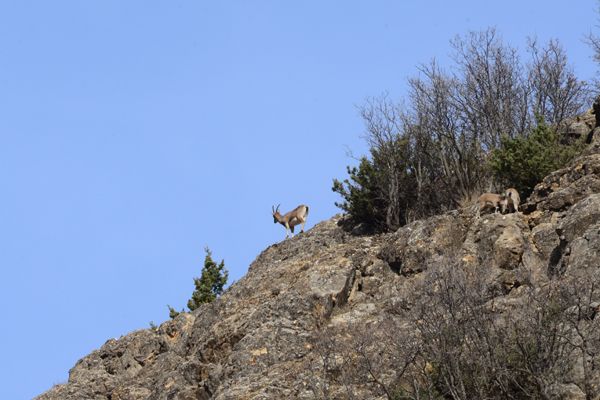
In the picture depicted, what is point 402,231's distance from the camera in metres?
36.1

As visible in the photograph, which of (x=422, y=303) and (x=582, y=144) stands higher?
(x=582, y=144)

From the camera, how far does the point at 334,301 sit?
3384 cm

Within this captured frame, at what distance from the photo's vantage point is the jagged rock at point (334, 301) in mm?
30328

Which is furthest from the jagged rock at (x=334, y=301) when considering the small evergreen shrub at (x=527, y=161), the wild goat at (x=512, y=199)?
the small evergreen shrub at (x=527, y=161)

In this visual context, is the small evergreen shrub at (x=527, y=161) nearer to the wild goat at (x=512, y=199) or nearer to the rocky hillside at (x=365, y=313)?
the rocky hillside at (x=365, y=313)

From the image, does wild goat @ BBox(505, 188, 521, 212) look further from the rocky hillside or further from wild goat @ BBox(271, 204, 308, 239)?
wild goat @ BBox(271, 204, 308, 239)

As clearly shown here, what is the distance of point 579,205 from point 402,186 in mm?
9545

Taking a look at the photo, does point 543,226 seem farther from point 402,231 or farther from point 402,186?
point 402,186

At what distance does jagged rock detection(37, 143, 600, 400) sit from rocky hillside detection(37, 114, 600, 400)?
4 cm

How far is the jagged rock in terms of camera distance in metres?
30.3

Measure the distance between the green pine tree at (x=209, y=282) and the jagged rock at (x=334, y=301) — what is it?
795cm

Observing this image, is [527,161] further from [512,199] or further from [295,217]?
[295,217]

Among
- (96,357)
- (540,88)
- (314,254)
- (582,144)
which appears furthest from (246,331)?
(540,88)

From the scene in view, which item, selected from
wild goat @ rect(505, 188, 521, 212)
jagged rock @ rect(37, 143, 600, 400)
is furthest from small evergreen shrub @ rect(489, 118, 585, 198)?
wild goat @ rect(505, 188, 521, 212)
